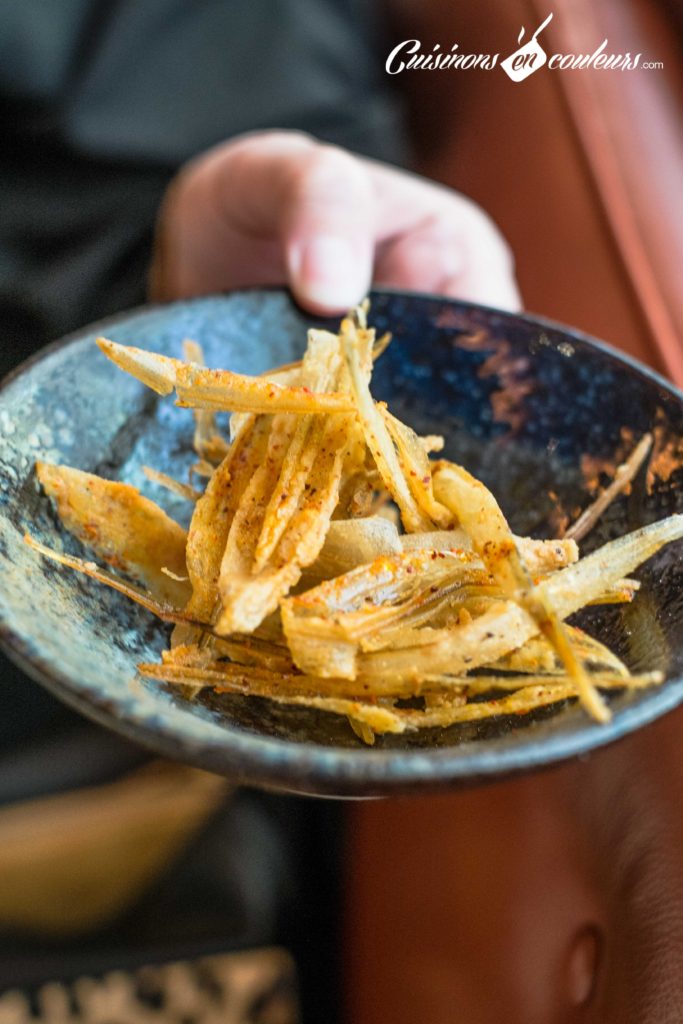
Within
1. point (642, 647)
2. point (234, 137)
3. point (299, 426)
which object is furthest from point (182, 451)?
point (234, 137)

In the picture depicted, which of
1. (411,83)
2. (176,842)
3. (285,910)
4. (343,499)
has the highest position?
(411,83)

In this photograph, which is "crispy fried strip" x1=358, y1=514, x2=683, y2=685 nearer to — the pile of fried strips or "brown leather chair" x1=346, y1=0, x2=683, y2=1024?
the pile of fried strips

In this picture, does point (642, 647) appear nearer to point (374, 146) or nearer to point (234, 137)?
point (234, 137)

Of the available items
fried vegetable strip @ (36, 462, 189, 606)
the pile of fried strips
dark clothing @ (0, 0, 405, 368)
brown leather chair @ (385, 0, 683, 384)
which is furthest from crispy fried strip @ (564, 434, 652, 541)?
dark clothing @ (0, 0, 405, 368)

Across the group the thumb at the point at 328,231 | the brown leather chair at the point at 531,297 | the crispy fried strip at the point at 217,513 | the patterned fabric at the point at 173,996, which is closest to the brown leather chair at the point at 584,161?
the brown leather chair at the point at 531,297

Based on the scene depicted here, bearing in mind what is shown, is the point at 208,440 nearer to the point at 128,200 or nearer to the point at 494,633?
the point at 494,633

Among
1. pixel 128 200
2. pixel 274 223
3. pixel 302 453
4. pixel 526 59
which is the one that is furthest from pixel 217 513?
pixel 526 59

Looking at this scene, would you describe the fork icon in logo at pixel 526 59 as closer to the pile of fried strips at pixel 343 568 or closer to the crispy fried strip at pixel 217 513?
the pile of fried strips at pixel 343 568
